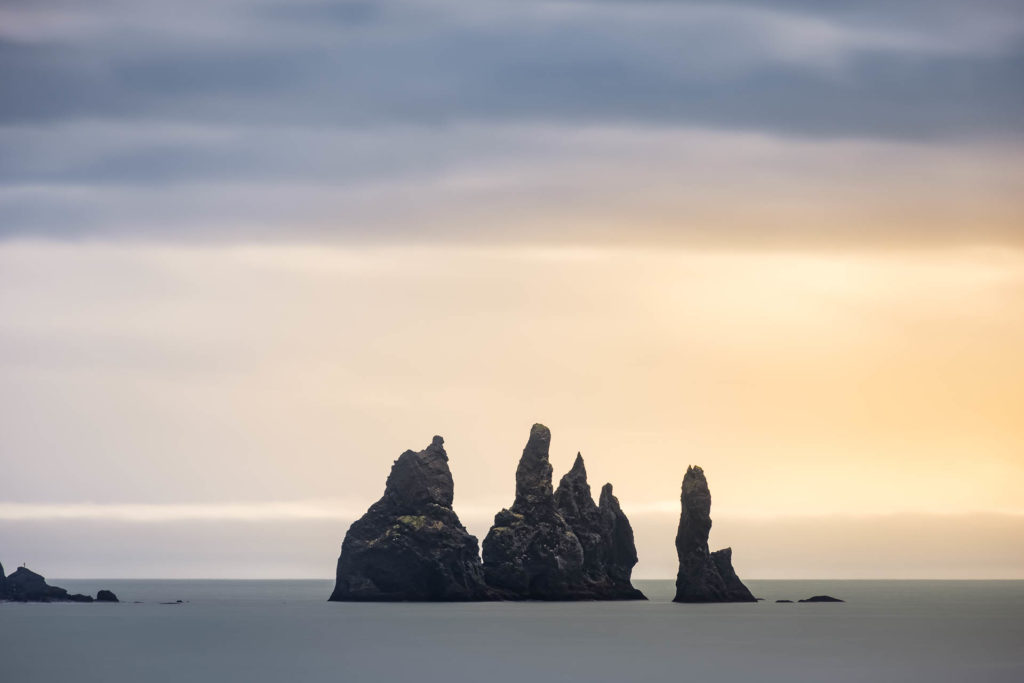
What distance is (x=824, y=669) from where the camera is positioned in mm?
147625

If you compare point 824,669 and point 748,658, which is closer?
point 824,669

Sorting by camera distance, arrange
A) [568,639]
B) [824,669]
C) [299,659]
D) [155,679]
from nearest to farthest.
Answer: [155,679], [824,669], [299,659], [568,639]

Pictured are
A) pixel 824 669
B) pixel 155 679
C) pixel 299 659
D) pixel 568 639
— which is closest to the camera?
pixel 155 679

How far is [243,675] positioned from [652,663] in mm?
37208

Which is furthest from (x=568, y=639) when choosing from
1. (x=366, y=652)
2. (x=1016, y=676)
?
(x=1016, y=676)

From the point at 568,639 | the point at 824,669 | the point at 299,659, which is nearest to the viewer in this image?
the point at 824,669

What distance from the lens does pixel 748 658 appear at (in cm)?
16150

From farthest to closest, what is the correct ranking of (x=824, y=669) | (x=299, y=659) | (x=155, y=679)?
(x=299, y=659) < (x=824, y=669) < (x=155, y=679)

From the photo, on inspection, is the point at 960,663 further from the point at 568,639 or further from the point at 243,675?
the point at 243,675

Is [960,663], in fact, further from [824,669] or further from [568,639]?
[568,639]

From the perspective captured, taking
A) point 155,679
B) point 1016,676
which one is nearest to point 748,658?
point 1016,676

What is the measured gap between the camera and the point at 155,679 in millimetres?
137750

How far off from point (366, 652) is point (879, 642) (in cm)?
5807

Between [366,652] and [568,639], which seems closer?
[366,652]
